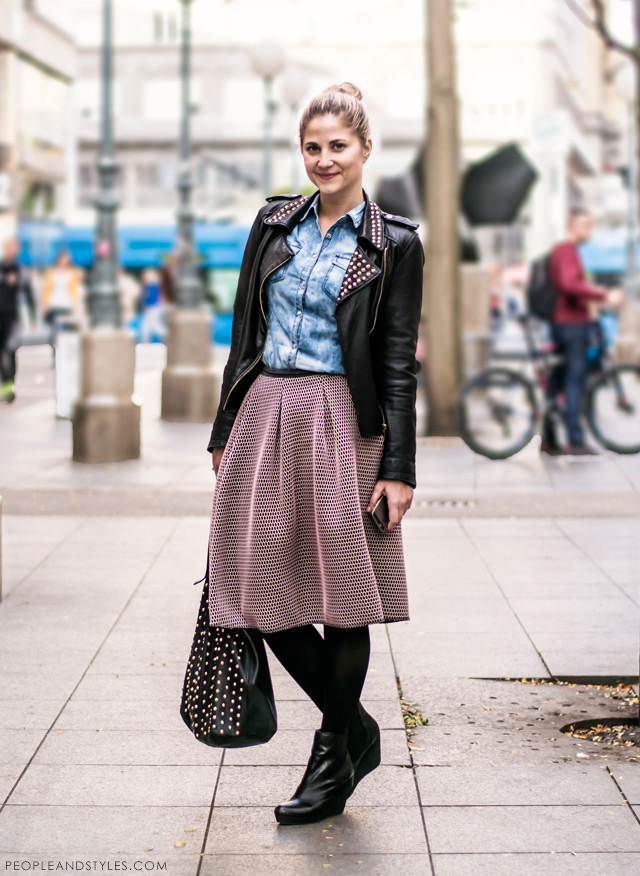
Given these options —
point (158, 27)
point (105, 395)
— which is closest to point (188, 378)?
point (105, 395)

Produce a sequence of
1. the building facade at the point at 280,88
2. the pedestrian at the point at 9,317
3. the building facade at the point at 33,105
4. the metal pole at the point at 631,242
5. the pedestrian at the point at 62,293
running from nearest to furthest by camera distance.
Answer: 1. the pedestrian at the point at 9,317
2. the pedestrian at the point at 62,293
3. the metal pole at the point at 631,242
4. the building facade at the point at 33,105
5. the building facade at the point at 280,88

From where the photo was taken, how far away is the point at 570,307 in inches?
465

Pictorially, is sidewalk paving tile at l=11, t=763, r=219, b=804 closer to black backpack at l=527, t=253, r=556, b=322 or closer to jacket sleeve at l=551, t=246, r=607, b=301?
jacket sleeve at l=551, t=246, r=607, b=301

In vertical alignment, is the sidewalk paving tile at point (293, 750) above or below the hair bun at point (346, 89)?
below

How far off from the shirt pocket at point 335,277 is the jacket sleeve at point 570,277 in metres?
8.08

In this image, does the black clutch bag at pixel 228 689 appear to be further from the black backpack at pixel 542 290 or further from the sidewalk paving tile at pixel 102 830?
the black backpack at pixel 542 290

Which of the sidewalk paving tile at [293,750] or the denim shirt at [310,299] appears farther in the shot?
the sidewalk paving tile at [293,750]

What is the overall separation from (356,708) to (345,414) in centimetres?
79

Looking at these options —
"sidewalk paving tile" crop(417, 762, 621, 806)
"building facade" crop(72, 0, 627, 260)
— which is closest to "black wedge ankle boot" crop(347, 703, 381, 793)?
"sidewalk paving tile" crop(417, 762, 621, 806)

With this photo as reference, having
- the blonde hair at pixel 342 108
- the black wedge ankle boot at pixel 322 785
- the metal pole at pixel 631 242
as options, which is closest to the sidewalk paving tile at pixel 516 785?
the black wedge ankle boot at pixel 322 785

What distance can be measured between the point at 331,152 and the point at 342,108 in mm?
110

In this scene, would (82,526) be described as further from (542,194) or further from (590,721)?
(542,194)

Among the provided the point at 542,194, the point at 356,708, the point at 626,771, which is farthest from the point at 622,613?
the point at 542,194

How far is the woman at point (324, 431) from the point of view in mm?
3658
